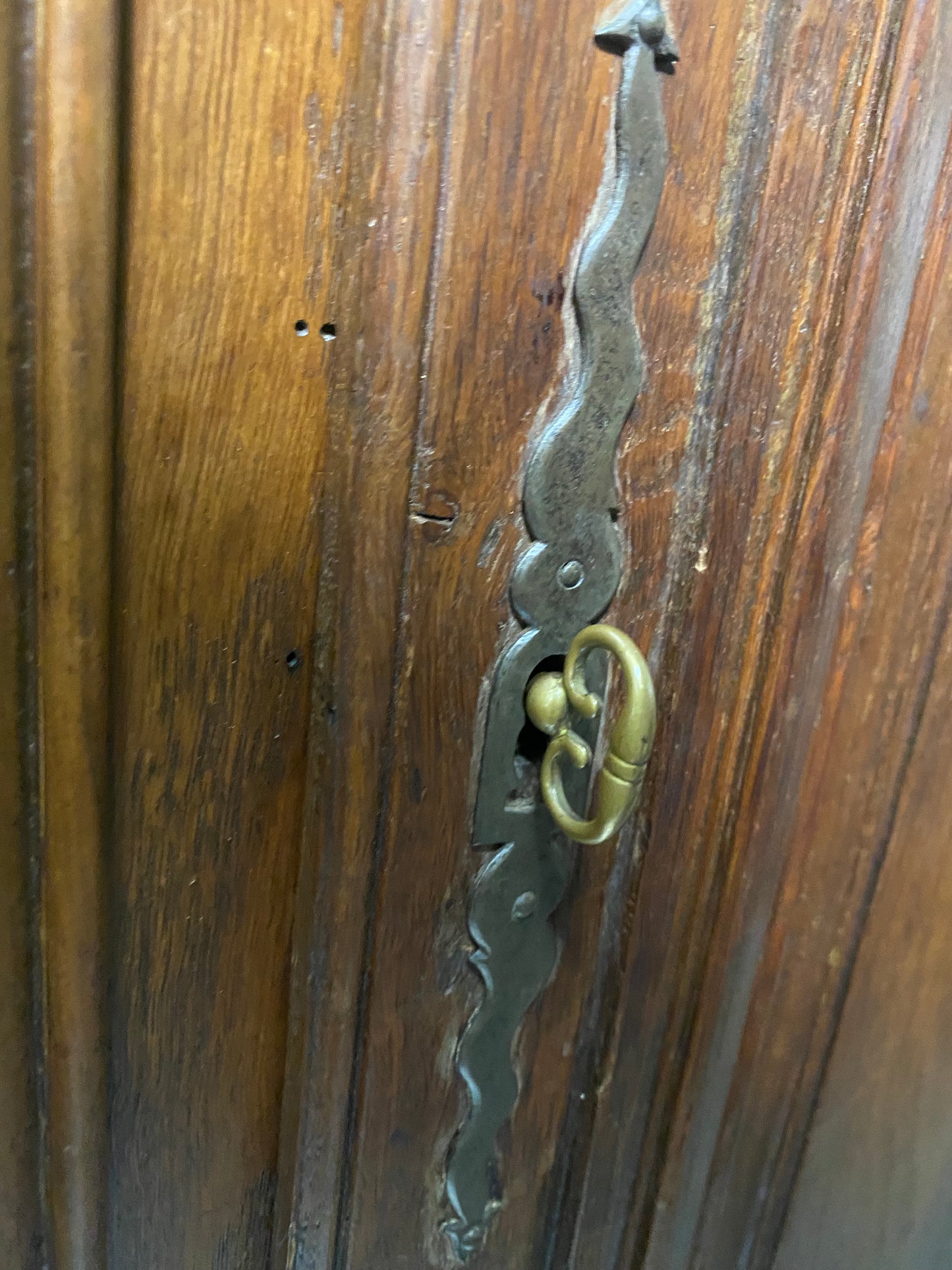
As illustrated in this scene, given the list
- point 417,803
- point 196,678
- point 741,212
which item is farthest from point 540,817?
point 741,212

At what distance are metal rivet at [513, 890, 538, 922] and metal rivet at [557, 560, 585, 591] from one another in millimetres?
Result: 147

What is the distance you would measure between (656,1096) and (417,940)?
7.9 inches

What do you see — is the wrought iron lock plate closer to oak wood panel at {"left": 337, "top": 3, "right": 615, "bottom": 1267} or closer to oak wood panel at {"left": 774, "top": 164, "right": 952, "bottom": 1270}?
oak wood panel at {"left": 337, "top": 3, "right": 615, "bottom": 1267}

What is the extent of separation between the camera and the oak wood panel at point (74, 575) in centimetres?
26

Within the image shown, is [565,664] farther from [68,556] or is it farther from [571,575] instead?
[68,556]

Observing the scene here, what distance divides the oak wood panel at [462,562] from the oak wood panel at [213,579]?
43 mm

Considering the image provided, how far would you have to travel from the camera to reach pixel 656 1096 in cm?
49

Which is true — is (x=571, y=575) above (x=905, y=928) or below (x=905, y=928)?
above

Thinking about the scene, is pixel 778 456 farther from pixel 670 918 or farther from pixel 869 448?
pixel 670 918

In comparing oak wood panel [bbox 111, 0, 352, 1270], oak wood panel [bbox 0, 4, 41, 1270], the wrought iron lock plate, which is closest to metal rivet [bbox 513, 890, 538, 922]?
the wrought iron lock plate

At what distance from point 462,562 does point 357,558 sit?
0.05m

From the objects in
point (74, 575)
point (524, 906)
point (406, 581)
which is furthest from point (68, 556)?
point (524, 906)

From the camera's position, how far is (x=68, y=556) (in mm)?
296

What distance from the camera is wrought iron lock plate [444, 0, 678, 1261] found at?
34 centimetres
